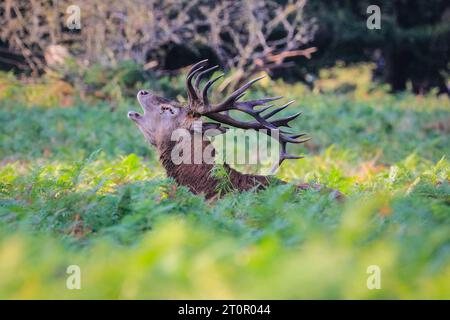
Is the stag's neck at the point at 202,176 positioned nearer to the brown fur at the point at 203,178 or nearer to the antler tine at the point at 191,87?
the brown fur at the point at 203,178

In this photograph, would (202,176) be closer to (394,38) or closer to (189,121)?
(189,121)

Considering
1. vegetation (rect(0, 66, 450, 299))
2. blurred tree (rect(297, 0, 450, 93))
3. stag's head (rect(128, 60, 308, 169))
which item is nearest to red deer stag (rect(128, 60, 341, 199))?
stag's head (rect(128, 60, 308, 169))

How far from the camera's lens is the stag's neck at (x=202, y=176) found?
7.83 metres

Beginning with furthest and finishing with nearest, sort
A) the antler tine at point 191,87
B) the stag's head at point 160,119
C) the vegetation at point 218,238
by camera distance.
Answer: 1. the stag's head at point 160,119
2. the antler tine at point 191,87
3. the vegetation at point 218,238

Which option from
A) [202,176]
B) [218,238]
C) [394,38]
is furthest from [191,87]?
[394,38]

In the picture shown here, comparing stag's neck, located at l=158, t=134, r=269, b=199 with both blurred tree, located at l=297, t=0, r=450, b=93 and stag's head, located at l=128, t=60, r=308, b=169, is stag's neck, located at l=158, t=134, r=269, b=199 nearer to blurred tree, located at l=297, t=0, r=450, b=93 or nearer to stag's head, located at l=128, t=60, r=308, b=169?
stag's head, located at l=128, t=60, r=308, b=169

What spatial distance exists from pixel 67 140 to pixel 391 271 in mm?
10996

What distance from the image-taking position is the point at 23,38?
2078 centimetres

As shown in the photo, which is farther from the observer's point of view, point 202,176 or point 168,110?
point 168,110

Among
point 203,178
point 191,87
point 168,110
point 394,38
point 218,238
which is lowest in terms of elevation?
point 203,178

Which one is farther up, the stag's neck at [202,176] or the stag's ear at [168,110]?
the stag's ear at [168,110]

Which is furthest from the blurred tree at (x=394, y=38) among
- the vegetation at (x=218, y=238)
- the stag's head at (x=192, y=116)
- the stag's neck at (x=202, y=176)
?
the stag's neck at (x=202, y=176)

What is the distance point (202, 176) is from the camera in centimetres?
798
